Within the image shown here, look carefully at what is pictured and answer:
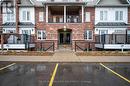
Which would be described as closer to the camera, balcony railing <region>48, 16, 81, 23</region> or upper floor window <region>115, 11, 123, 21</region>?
upper floor window <region>115, 11, 123, 21</region>

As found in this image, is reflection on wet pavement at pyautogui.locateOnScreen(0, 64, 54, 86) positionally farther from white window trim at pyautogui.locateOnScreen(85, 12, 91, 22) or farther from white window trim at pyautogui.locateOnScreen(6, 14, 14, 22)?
white window trim at pyautogui.locateOnScreen(6, 14, 14, 22)

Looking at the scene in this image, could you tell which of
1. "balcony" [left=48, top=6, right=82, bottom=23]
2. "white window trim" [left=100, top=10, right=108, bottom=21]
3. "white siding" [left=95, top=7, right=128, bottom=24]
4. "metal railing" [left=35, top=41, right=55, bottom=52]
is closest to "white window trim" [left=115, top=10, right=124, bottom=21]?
"white siding" [left=95, top=7, right=128, bottom=24]

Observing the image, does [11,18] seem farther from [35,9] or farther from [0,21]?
[35,9]

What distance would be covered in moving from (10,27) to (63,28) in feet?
29.1

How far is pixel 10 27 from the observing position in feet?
130

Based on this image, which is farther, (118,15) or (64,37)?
(64,37)

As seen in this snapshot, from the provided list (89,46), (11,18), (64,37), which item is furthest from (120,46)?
(11,18)

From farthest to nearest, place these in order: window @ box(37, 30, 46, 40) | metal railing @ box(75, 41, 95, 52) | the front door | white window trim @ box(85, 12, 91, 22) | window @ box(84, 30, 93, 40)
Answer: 1. the front door
2. white window trim @ box(85, 12, 91, 22)
3. window @ box(37, 30, 46, 40)
4. window @ box(84, 30, 93, 40)
5. metal railing @ box(75, 41, 95, 52)

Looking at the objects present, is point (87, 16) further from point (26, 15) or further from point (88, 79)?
→ point (88, 79)

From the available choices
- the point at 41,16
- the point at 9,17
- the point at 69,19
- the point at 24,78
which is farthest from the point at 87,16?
the point at 24,78

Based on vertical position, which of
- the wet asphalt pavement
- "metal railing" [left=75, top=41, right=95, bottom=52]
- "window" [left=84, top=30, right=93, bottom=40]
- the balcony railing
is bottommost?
the wet asphalt pavement

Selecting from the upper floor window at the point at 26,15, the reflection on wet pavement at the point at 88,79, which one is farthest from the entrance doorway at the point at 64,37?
the reflection on wet pavement at the point at 88,79

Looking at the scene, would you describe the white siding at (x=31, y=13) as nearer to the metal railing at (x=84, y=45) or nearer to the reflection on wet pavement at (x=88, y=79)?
the metal railing at (x=84, y=45)

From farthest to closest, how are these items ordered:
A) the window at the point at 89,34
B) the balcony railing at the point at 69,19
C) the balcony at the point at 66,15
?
the balcony railing at the point at 69,19 < the balcony at the point at 66,15 < the window at the point at 89,34
